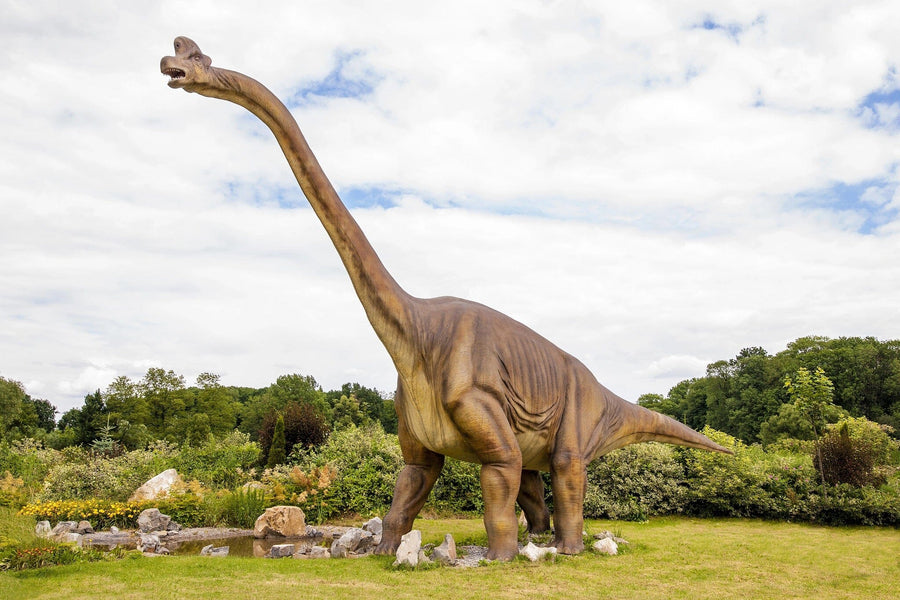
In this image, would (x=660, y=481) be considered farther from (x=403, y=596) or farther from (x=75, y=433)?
(x=75, y=433)

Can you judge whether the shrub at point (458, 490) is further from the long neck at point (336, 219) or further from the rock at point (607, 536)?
the long neck at point (336, 219)

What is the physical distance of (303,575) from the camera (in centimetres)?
664

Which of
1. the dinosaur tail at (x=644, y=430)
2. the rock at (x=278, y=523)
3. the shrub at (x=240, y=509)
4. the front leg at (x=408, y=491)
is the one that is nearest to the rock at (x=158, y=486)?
the shrub at (x=240, y=509)

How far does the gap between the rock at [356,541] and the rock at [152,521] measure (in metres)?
4.31

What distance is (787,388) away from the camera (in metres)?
28.3

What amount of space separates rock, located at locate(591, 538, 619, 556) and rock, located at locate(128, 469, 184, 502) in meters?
7.99

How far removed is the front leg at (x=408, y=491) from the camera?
7.95 m

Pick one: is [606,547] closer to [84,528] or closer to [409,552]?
[409,552]

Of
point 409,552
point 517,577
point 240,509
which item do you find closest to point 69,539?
point 240,509

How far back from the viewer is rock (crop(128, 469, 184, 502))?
1275 cm

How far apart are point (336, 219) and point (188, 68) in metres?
1.86

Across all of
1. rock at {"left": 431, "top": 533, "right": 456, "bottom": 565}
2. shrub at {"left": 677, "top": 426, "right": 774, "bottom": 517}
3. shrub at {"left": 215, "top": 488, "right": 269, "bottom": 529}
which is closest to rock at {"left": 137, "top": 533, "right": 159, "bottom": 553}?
shrub at {"left": 215, "top": 488, "right": 269, "bottom": 529}

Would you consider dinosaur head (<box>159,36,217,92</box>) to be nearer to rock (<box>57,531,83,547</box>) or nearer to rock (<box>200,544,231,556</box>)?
rock (<box>57,531,83,547</box>)

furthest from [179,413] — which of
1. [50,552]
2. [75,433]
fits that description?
[50,552]
